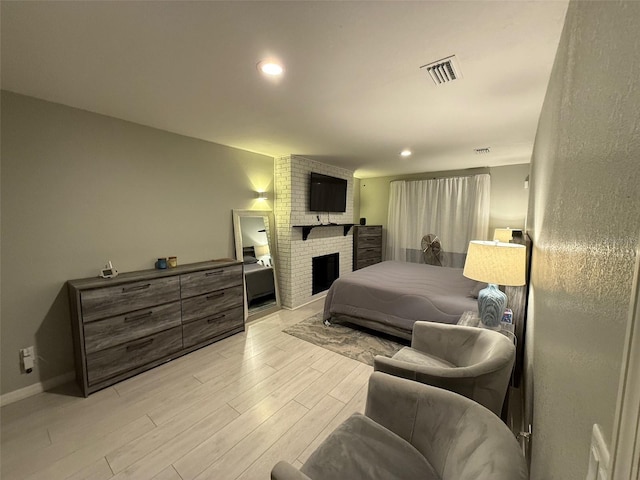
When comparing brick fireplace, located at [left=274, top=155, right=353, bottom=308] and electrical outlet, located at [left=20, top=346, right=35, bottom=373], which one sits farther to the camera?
brick fireplace, located at [left=274, top=155, right=353, bottom=308]

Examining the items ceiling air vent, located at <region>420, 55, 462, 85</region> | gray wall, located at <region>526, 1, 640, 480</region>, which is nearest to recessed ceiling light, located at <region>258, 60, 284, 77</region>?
ceiling air vent, located at <region>420, 55, 462, 85</region>

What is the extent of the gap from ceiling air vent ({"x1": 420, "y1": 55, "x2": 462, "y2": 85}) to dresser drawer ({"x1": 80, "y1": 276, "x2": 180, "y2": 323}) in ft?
9.37

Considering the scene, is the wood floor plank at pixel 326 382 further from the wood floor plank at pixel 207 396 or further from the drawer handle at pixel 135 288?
the drawer handle at pixel 135 288

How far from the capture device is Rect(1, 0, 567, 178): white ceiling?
124 centimetres

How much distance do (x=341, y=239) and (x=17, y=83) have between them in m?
4.38

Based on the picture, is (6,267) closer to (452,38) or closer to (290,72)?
(290,72)

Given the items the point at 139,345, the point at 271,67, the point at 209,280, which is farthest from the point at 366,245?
the point at 271,67

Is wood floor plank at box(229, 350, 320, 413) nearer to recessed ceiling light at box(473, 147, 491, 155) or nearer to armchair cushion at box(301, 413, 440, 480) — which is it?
armchair cushion at box(301, 413, 440, 480)

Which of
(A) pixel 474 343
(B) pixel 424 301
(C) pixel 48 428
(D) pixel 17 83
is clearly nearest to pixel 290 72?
(D) pixel 17 83

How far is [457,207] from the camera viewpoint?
512cm

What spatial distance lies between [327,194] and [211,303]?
259 centimetres

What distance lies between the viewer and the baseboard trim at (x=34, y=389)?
2.06 meters

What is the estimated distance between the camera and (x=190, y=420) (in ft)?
6.24

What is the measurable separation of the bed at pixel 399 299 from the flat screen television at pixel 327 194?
4.54 ft
